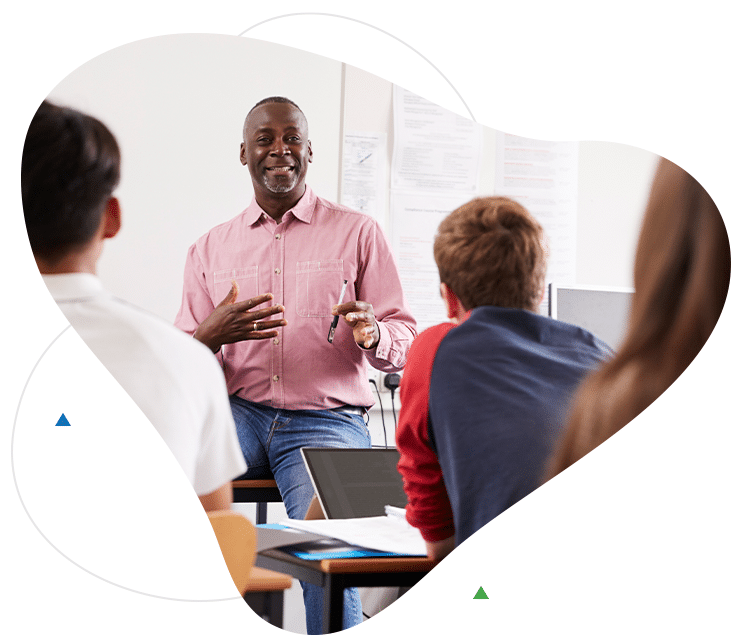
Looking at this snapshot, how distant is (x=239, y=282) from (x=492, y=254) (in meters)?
0.28

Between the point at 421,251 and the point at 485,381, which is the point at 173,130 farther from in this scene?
the point at 485,381

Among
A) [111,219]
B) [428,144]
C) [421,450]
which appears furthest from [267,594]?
[428,144]

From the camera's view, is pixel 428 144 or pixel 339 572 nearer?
pixel 339 572

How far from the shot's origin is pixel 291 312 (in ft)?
2.90

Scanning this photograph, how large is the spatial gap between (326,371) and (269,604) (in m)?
0.27

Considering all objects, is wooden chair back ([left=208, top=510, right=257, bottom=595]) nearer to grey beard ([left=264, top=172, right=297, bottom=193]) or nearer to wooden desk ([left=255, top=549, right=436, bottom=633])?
wooden desk ([left=255, top=549, right=436, bottom=633])

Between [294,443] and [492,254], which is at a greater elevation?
[492,254]

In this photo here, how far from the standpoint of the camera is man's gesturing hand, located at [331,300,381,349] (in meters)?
0.89

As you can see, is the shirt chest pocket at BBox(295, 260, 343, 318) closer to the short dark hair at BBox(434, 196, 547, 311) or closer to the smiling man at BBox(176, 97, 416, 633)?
the smiling man at BBox(176, 97, 416, 633)

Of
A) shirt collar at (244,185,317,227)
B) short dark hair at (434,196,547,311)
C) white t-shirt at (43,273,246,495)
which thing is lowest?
white t-shirt at (43,273,246,495)

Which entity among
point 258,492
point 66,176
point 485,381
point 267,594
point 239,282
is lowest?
point 267,594

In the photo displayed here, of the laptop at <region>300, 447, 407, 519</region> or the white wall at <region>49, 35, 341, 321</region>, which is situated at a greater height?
the white wall at <region>49, 35, 341, 321</region>

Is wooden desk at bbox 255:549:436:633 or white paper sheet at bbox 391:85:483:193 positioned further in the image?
white paper sheet at bbox 391:85:483:193

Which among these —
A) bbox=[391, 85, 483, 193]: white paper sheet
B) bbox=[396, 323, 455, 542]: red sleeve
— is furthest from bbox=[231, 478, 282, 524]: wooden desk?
bbox=[391, 85, 483, 193]: white paper sheet
